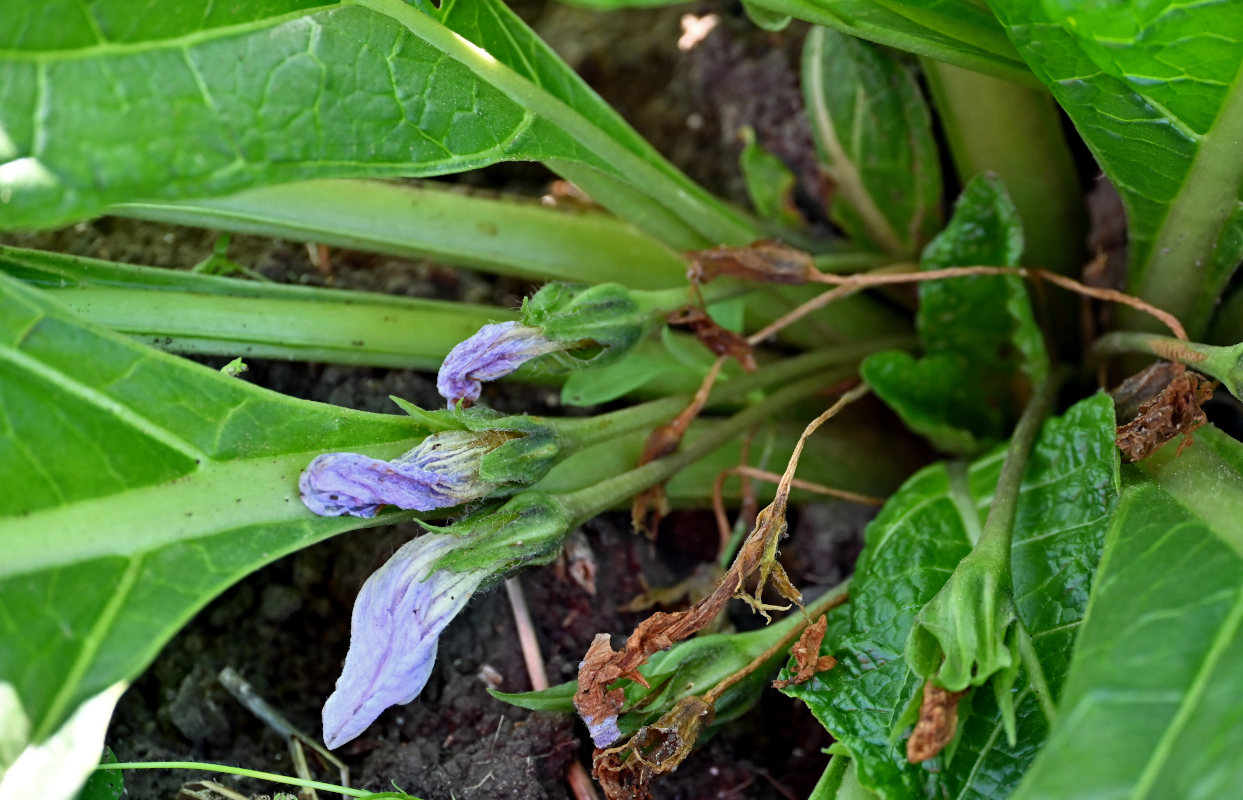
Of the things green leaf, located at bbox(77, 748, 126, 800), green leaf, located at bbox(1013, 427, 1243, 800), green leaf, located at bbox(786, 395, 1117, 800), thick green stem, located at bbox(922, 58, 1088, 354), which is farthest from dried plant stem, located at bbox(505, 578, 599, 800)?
thick green stem, located at bbox(922, 58, 1088, 354)

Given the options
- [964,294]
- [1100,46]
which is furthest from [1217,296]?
[1100,46]

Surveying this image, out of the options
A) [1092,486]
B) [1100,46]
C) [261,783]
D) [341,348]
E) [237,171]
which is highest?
[1100,46]

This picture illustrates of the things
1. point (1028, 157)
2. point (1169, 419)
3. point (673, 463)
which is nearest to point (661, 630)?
point (673, 463)

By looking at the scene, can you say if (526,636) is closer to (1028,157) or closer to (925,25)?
(925,25)

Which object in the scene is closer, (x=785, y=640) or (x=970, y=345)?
(x=785, y=640)

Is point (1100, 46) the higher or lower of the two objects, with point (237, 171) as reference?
higher

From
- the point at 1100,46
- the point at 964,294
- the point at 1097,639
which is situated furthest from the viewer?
the point at 964,294

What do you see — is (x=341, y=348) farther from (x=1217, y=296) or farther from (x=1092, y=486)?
(x=1217, y=296)
